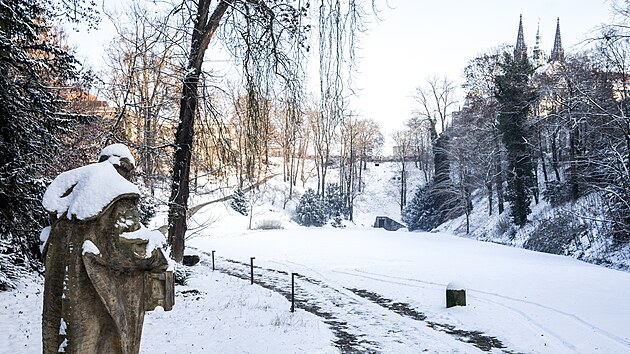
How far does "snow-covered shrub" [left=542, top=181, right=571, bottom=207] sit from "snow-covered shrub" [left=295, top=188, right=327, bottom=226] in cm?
2230

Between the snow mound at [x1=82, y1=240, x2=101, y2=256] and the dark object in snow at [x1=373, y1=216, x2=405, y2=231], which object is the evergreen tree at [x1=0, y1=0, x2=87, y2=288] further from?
the dark object in snow at [x1=373, y1=216, x2=405, y2=231]

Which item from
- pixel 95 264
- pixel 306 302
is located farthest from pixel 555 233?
pixel 95 264

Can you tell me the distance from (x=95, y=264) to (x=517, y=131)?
100 feet

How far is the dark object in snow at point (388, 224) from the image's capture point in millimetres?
48875

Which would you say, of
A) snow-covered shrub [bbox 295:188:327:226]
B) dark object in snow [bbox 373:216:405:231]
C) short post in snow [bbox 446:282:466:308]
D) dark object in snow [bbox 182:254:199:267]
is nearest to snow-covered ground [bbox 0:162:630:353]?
short post in snow [bbox 446:282:466:308]

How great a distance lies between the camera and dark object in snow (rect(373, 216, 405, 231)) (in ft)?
160

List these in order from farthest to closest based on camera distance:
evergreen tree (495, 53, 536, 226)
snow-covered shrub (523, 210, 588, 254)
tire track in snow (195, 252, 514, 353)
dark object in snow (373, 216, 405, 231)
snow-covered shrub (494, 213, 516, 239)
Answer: dark object in snow (373, 216, 405, 231) < snow-covered shrub (494, 213, 516, 239) < evergreen tree (495, 53, 536, 226) < snow-covered shrub (523, 210, 588, 254) < tire track in snow (195, 252, 514, 353)

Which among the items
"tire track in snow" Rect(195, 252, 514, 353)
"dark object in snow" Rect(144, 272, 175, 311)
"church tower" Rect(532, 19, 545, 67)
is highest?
"church tower" Rect(532, 19, 545, 67)

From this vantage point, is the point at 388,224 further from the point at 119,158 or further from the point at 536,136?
the point at 119,158

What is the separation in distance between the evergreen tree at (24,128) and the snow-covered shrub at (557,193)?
982 inches

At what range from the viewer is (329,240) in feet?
107

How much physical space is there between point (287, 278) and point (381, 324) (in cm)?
770

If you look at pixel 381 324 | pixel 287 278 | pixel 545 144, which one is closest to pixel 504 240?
pixel 545 144

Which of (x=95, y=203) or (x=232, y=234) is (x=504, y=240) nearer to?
(x=232, y=234)
